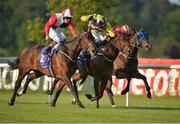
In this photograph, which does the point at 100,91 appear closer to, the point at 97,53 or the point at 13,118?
the point at 97,53

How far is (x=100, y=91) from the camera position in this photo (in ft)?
70.9

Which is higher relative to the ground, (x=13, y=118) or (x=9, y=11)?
(x=9, y=11)

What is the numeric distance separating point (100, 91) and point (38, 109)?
2.19 metres

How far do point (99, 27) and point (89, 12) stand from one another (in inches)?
482

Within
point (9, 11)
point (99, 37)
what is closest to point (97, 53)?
point (99, 37)

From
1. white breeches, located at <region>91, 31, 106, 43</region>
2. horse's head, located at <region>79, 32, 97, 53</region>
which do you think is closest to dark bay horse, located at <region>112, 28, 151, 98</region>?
white breeches, located at <region>91, 31, 106, 43</region>

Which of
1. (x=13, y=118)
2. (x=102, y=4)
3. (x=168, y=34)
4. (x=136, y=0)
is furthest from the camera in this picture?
(x=136, y=0)

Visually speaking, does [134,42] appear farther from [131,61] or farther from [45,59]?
[45,59]

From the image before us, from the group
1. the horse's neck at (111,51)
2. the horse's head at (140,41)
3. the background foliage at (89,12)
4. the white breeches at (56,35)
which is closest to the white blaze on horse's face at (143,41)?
the horse's head at (140,41)

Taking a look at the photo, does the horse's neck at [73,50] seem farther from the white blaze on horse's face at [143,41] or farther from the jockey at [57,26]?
the white blaze on horse's face at [143,41]

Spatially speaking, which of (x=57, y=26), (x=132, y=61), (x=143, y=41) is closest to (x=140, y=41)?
(x=143, y=41)

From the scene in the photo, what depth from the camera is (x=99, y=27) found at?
22.1m

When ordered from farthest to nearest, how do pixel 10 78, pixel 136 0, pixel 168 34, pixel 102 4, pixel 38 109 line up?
pixel 136 0
pixel 168 34
pixel 102 4
pixel 10 78
pixel 38 109

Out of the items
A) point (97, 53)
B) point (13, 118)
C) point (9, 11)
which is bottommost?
point (13, 118)
